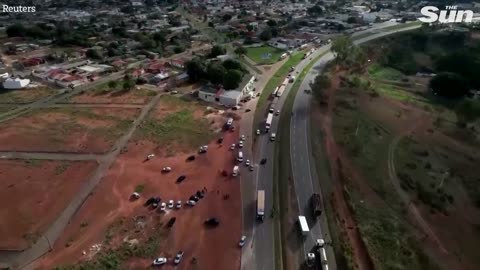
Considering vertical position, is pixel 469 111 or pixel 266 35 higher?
pixel 266 35

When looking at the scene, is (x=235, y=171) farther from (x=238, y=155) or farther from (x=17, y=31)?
(x=17, y=31)

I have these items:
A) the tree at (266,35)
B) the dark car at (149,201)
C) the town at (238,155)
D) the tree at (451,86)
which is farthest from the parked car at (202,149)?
the tree at (266,35)

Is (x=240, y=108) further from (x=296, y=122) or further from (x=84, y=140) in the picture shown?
(x=84, y=140)

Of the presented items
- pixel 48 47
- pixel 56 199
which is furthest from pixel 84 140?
pixel 48 47

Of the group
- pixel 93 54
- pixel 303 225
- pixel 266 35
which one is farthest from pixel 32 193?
pixel 266 35

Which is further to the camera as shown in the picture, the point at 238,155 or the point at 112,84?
the point at 112,84

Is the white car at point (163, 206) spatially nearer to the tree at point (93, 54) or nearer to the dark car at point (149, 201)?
the dark car at point (149, 201)
